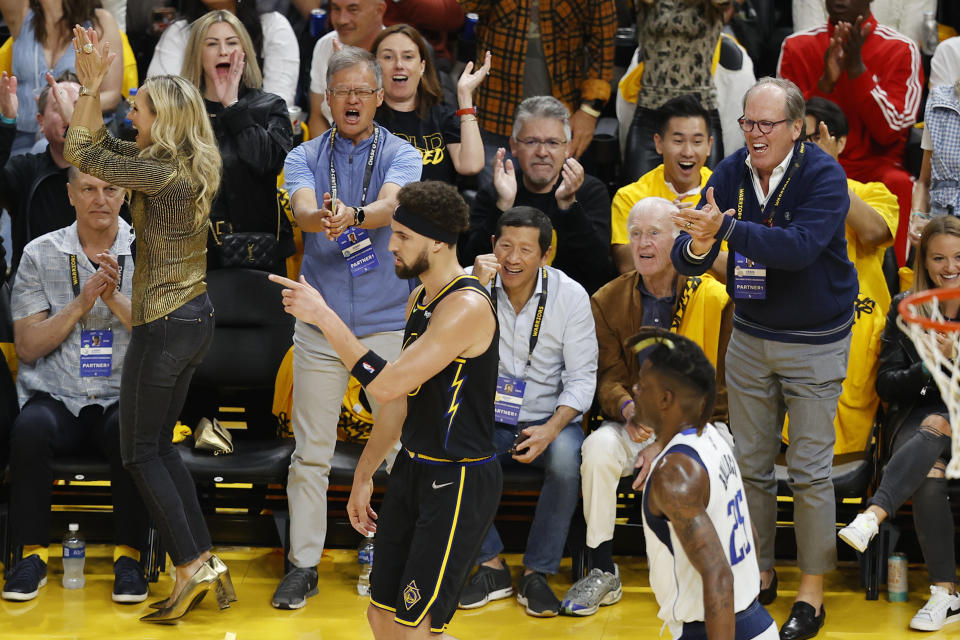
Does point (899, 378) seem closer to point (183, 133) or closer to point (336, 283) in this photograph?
point (336, 283)

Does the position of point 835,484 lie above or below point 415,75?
below

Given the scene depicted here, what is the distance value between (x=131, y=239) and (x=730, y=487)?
3.52 metres

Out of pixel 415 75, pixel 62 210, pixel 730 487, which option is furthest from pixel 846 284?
pixel 62 210

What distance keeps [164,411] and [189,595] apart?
757 millimetres

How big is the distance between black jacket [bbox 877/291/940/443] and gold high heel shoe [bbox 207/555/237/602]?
115 inches

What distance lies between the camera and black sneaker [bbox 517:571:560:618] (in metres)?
5.48

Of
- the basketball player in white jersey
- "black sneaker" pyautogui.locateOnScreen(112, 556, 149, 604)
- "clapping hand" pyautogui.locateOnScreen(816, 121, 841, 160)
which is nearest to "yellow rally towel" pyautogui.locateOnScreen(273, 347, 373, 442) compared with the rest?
"black sneaker" pyautogui.locateOnScreen(112, 556, 149, 604)

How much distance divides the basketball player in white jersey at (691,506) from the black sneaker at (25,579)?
3.15 meters

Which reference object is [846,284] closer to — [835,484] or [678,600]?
[835,484]

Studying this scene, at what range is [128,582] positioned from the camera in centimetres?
558

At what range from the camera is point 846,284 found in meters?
5.12

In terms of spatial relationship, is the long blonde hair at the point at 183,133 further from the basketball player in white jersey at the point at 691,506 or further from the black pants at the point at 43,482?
the basketball player in white jersey at the point at 691,506

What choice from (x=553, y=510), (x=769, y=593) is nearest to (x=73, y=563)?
(x=553, y=510)

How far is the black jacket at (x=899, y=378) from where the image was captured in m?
5.69
